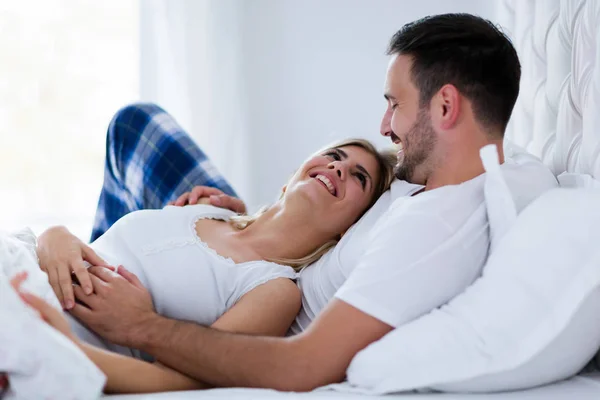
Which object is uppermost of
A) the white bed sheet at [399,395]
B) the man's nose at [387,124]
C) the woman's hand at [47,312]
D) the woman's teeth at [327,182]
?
the man's nose at [387,124]

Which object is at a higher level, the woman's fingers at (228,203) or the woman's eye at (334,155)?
the woman's eye at (334,155)

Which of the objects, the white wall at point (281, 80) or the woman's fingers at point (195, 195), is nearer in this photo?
the woman's fingers at point (195, 195)

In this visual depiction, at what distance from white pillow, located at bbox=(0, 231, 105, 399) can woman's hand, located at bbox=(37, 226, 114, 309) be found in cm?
33

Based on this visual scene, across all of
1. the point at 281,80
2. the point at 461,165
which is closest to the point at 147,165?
the point at 461,165

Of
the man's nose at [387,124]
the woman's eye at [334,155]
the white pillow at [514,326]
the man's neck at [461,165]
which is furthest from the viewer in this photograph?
the woman's eye at [334,155]

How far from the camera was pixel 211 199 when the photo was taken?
1.95 m

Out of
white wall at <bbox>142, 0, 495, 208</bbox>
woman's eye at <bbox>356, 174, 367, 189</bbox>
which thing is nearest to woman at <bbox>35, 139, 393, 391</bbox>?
woman's eye at <bbox>356, 174, 367, 189</bbox>

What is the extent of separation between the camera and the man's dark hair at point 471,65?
4.61 feet

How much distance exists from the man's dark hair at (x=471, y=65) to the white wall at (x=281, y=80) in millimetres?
1722

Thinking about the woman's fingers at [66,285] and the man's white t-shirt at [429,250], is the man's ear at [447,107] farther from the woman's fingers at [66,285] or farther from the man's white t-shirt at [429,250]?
the woman's fingers at [66,285]

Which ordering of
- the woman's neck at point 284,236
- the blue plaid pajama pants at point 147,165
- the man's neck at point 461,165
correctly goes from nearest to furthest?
1. the man's neck at point 461,165
2. the woman's neck at point 284,236
3. the blue plaid pajama pants at point 147,165

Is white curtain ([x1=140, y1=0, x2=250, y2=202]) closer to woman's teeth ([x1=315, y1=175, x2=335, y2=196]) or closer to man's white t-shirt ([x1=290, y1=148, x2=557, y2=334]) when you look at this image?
woman's teeth ([x1=315, y1=175, x2=335, y2=196])

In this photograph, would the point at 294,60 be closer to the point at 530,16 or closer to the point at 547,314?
the point at 530,16

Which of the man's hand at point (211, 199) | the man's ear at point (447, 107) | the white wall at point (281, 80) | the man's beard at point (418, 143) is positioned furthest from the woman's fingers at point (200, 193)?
the white wall at point (281, 80)
